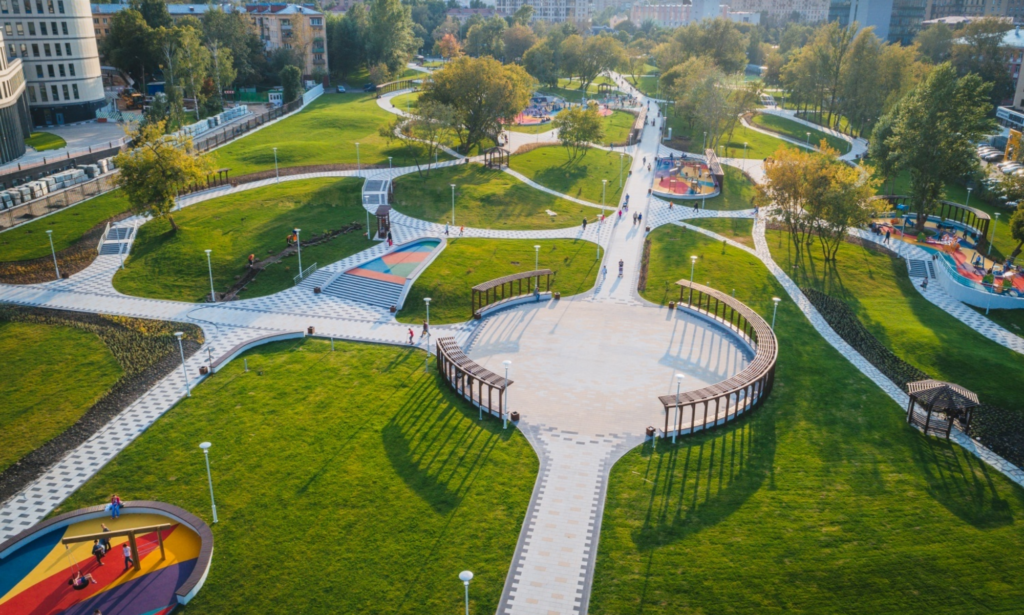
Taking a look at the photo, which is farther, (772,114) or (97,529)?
(772,114)

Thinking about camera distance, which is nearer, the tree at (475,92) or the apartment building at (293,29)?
the tree at (475,92)

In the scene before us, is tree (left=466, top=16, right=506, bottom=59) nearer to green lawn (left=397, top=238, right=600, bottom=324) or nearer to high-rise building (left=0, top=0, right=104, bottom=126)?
high-rise building (left=0, top=0, right=104, bottom=126)

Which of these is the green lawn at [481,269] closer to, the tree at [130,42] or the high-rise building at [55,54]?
the high-rise building at [55,54]

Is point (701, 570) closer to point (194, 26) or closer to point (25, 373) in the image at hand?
point (25, 373)

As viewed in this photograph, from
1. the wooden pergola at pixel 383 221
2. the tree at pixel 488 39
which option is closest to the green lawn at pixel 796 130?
the tree at pixel 488 39

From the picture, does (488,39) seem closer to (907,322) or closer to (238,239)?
(238,239)

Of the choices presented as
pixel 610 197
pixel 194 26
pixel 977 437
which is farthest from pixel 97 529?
pixel 194 26
